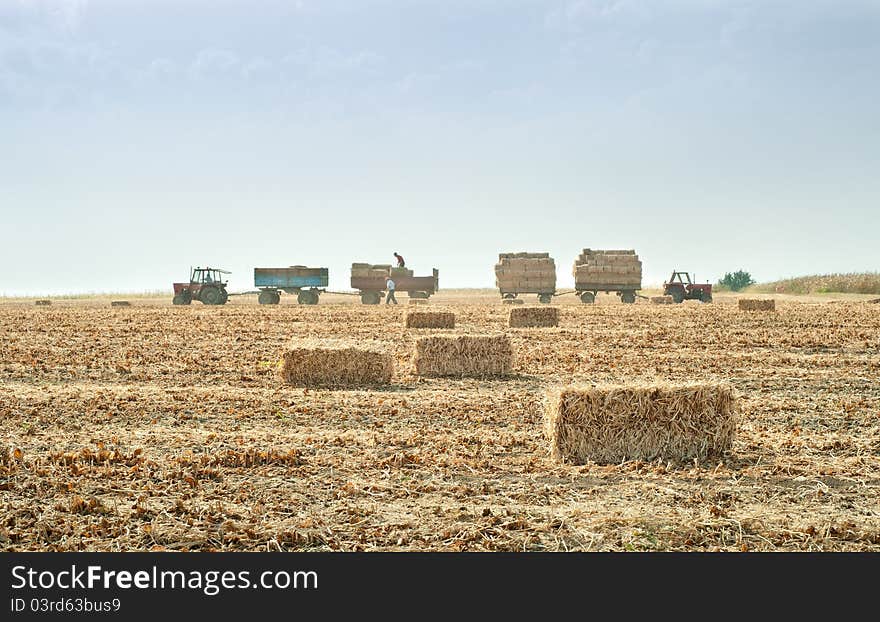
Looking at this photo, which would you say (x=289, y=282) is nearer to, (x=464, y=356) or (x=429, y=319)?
(x=429, y=319)

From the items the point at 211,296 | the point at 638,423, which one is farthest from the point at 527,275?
the point at 638,423

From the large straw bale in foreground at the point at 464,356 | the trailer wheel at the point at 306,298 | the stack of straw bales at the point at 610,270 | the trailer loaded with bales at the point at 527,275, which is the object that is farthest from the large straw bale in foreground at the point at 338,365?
the trailer loaded with bales at the point at 527,275

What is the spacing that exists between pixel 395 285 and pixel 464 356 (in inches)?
1513

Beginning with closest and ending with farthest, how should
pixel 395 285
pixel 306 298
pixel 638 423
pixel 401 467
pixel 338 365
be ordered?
pixel 401 467 → pixel 638 423 → pixel 338 365 → pixel 306 298 → pixel 395 285

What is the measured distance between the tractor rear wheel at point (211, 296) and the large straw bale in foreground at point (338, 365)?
114 ft

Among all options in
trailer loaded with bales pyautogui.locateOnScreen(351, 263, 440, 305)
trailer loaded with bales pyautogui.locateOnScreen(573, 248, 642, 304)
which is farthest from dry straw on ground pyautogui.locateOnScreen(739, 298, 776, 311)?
trailer loaded with bales pyautogui.locateOnScreen(351, 263, 440, 305)

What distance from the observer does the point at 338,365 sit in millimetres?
14055

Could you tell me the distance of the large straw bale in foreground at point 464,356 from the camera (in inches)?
595

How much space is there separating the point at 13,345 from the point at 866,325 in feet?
76.7
